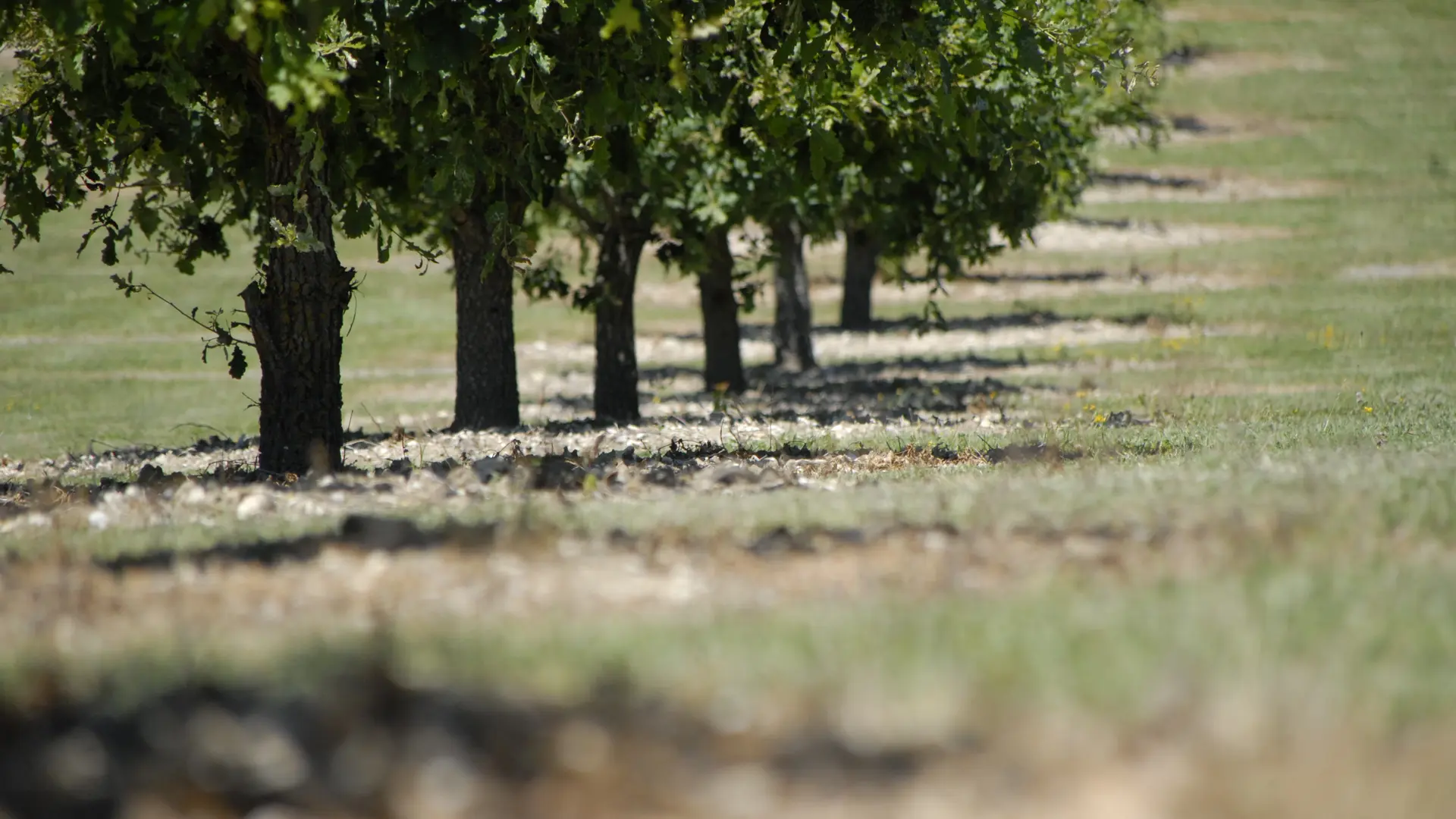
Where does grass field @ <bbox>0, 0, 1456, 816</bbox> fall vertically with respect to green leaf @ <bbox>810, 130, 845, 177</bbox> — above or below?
below

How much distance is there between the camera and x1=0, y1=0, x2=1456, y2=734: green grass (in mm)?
4371

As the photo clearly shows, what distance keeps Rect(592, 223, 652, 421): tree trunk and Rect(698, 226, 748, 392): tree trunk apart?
3.78 metres

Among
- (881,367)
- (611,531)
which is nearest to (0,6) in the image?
(611,531)

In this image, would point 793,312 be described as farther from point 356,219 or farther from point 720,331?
point 356,219

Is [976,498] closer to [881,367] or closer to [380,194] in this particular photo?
[380,194]

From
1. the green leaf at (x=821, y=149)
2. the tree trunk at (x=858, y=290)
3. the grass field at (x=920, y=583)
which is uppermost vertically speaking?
the green leaf at (x=821, y=149)

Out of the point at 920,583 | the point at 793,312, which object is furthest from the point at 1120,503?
the point at 793,312

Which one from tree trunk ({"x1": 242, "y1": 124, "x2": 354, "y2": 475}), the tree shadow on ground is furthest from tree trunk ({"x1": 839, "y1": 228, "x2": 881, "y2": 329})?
tree trunk ({"x1": 242, "y1": 124, "x2": 354, "y2": 475})

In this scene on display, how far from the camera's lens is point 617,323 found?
19.6 metres

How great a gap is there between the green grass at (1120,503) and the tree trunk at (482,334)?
16.6ft

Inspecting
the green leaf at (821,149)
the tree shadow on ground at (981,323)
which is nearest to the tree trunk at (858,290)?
the tree shadow on ground at (981,323)

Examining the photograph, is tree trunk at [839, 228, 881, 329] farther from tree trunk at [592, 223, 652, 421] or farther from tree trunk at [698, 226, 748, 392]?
tree trunk at [592, 223, 652, 421]

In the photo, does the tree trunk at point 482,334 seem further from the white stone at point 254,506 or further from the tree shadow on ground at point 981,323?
the tree shadow on ground at point 981,323

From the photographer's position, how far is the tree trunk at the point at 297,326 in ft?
37.1
